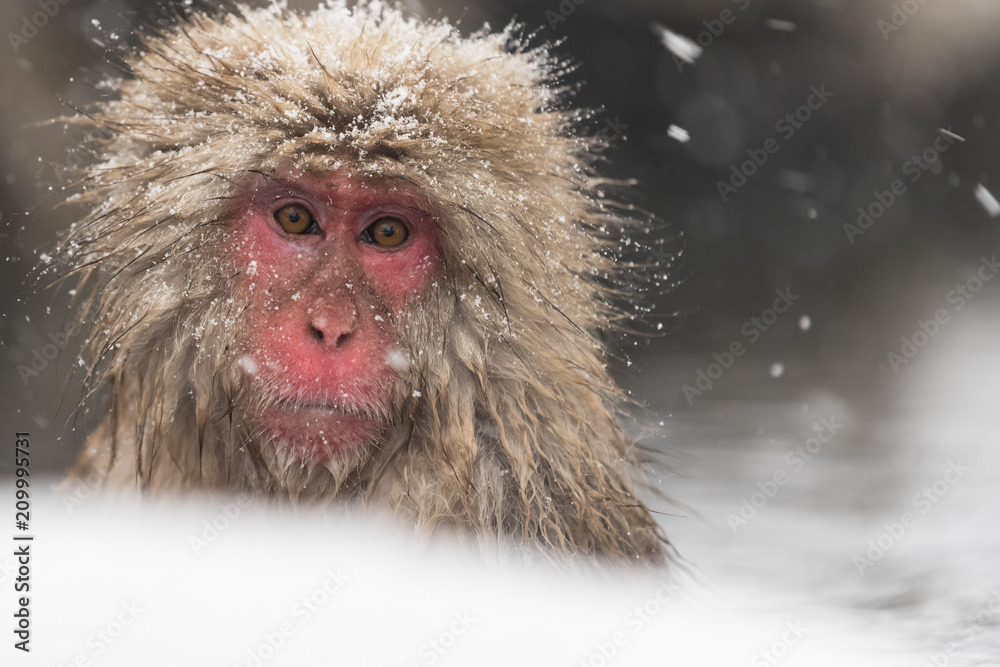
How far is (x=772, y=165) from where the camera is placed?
5.00 meters

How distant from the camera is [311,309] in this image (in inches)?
47.9

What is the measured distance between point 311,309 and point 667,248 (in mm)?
3038
